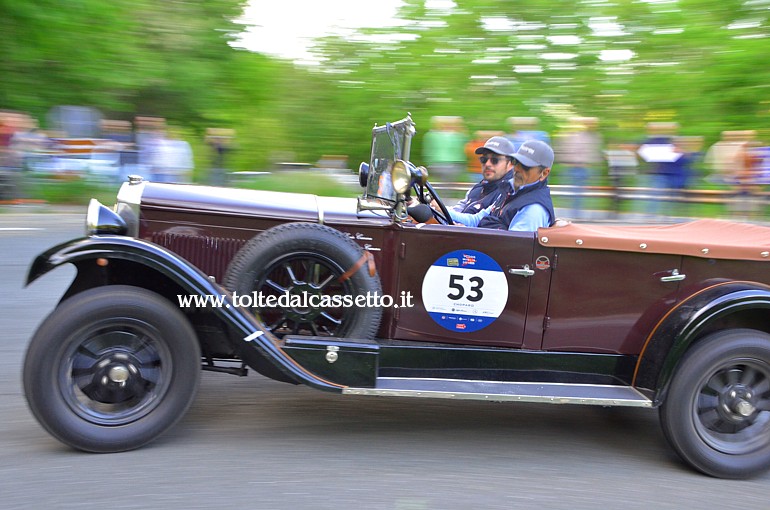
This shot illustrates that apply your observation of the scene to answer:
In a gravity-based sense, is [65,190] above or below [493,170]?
below

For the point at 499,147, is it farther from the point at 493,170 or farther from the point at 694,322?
the point at 694,322

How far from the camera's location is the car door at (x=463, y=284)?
3.72 m

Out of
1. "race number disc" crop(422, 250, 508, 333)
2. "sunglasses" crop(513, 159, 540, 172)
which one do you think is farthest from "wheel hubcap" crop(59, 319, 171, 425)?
"sunglasses" crop(513, 159, 540, 172)

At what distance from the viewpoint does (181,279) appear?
11.1ft

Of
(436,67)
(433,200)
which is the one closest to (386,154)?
(433,200)

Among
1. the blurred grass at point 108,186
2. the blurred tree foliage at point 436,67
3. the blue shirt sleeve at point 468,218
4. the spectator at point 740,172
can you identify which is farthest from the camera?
the blurred tree foliage at point 436,67

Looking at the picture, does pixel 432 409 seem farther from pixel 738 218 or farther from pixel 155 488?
pixel 738 218

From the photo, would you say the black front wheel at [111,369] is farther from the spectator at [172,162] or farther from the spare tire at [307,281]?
the spectator at [172,162]

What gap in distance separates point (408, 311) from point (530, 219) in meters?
0.80

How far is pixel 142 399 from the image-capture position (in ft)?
11.3

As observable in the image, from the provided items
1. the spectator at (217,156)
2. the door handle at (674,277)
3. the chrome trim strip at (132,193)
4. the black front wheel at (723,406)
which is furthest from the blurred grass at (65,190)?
the black front wheel at (723,406)

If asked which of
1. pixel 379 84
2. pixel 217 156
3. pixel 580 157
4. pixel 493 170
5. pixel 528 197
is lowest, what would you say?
pixel 217 156

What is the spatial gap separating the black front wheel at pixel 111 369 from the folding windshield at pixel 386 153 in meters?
1.30

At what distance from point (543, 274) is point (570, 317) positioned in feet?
0.90
